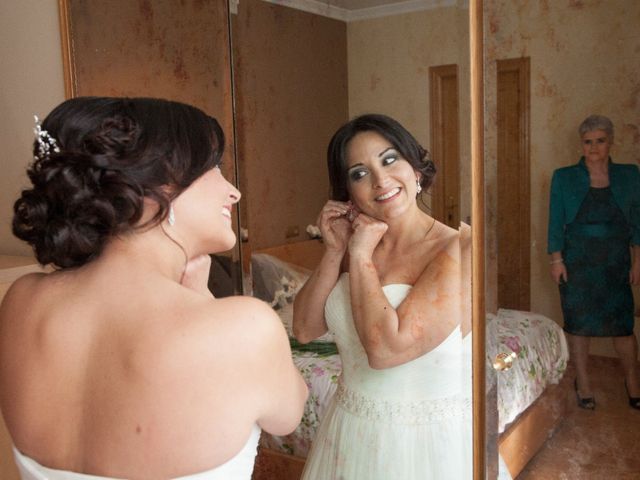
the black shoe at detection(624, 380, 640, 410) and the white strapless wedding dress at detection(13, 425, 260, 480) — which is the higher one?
the black shoe at detection(624, 380, 640, 410)

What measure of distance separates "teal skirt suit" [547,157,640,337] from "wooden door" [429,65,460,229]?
0.53 ft


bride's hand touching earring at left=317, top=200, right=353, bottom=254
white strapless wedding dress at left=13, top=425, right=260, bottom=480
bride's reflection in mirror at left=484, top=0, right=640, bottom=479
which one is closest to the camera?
white strapless wedding dress at left=13, top=425, right=260, bottom=480

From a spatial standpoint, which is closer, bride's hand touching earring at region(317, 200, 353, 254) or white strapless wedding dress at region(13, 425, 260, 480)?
white strapless wedding dress at region(13, 425, 260, 480)

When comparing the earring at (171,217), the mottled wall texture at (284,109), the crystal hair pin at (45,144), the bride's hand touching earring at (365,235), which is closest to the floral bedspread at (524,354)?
the bride's hand touching earring at (365,235)

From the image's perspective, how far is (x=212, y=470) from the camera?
1001 mm

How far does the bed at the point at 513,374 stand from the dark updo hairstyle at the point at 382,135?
0.41ft

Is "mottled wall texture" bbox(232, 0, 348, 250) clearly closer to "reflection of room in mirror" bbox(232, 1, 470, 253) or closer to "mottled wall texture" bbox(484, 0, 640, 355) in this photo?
"reflection of room in mirror" bbox(232, 1, 470, 253)

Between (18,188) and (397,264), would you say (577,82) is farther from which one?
(18,188)

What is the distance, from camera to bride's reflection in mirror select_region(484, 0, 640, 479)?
3.62 ft

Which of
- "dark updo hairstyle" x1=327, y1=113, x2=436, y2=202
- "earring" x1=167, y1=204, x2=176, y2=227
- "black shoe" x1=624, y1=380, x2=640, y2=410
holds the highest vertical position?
"dark updo hairstyle" x1=327, y1=113, x2=436, y2=202

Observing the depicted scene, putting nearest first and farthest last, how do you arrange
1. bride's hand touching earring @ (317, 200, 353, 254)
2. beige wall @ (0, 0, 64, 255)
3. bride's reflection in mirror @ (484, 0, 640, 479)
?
bride's reflection in mirror @ (484, 0, 640, 479), bride's hand touching earring @ (317, 200, 353, 254), beige wall @ (0, 0, 64, 255)

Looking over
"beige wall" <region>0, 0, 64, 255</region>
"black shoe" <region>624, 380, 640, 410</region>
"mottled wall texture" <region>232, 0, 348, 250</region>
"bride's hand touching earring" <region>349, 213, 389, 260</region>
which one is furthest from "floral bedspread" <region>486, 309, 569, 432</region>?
"beige wall" <region>0, 0, 64, 255</region>

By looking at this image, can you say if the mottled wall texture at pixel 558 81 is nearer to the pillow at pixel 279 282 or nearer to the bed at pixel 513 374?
the bed at pixel 513 374

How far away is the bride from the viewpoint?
3.83 ft
